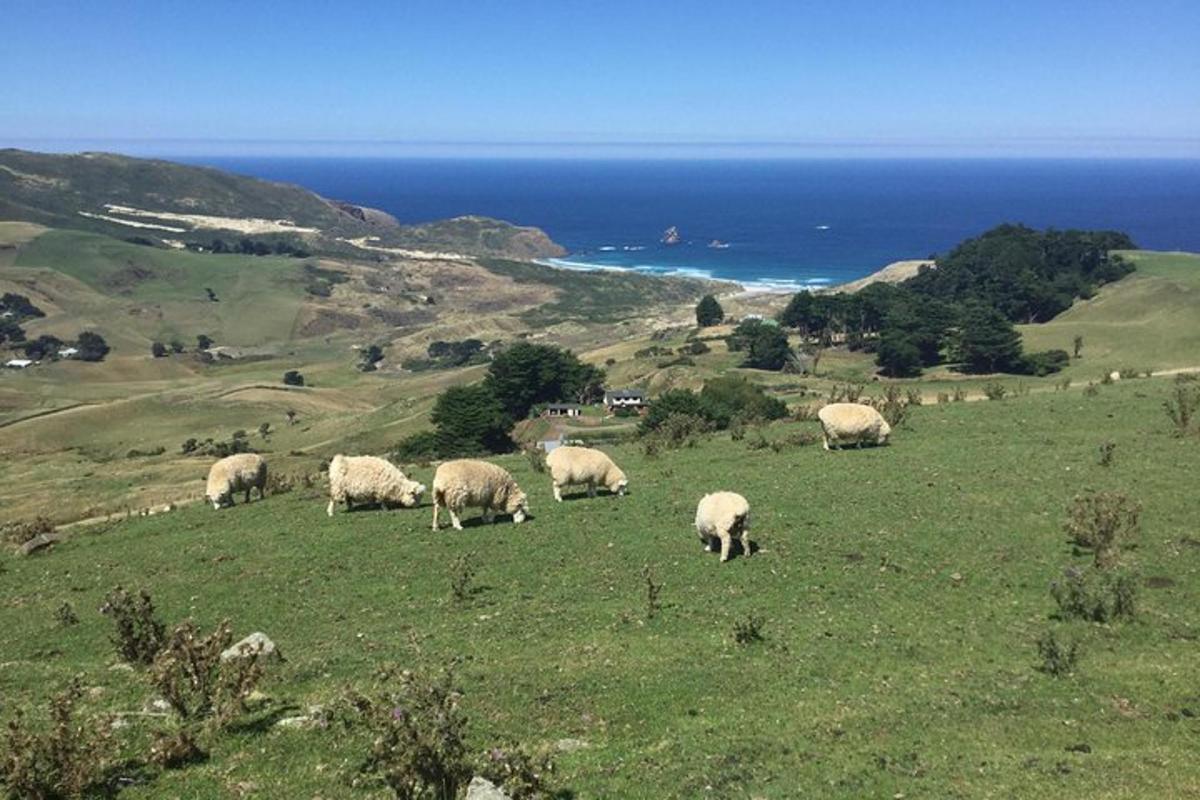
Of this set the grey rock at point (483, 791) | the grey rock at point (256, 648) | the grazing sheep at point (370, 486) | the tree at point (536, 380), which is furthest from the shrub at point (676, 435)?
the tree at point (536, 380)

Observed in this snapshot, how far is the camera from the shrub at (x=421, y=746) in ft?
30.7

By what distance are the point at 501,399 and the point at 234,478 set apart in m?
47.9

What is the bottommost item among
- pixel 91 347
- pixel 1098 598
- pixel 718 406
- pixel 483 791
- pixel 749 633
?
pixel 91 347

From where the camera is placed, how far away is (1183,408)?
28.9 m

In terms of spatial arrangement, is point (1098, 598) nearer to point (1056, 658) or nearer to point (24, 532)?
point (1056, 658)

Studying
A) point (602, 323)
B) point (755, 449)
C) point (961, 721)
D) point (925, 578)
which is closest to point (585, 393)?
point (755, 449)

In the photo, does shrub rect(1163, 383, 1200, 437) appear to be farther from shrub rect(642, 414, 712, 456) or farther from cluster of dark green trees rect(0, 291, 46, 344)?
cluster of dark green trees rect(0, 291, 46, 344)

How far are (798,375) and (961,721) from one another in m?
72.7

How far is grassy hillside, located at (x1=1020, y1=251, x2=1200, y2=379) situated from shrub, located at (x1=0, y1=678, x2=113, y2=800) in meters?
65.2

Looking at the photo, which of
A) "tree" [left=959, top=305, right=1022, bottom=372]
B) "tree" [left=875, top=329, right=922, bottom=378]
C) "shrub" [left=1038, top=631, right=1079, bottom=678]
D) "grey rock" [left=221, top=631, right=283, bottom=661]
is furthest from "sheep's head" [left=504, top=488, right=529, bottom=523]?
"tree" [left=875, top=329, right=922, bottom=378]

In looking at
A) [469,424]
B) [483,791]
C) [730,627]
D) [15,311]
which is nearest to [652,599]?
[730,627]

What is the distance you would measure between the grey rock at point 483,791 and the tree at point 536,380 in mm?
67567

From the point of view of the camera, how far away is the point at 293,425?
84438 mm

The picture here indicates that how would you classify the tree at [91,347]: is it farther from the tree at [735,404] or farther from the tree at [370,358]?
the tree at [735,404]
